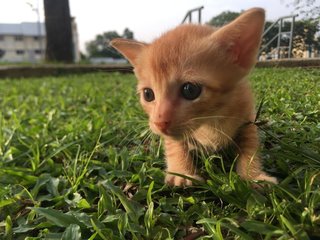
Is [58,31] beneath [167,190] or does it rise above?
above

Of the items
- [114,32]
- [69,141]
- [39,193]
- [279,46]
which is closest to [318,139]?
[279,46]

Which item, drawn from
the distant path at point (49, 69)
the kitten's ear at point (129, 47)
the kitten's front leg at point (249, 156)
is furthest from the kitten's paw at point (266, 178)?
the distant path at point (49, 69)

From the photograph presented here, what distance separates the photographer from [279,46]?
0.97m

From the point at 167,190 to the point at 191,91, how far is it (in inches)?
10.6

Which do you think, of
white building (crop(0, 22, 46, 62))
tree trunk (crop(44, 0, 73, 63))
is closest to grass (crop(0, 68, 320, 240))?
tree trunk (crop(44, 0, 73, 63))

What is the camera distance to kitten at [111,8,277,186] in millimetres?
989

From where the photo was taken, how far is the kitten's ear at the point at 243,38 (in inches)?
37.9

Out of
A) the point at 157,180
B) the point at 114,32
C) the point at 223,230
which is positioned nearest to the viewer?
the point at 223,230

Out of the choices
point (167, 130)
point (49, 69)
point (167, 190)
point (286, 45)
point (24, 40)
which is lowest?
point (167, 190)

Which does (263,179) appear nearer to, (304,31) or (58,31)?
(304,31)

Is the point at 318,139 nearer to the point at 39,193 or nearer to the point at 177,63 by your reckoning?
the point at 177,63

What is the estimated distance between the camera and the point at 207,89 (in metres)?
1.01

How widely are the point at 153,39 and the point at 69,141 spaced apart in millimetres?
542

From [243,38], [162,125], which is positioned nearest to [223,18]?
[243,38]
